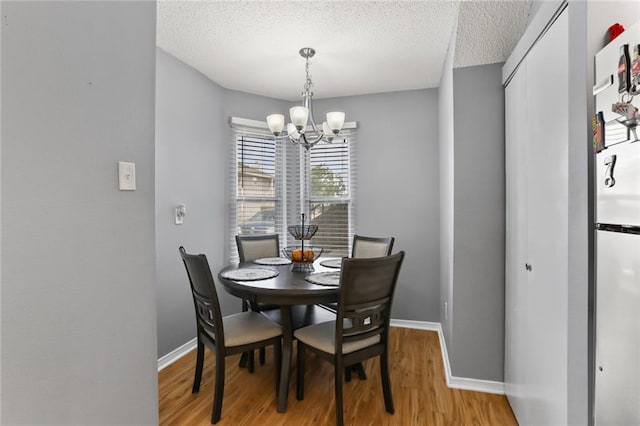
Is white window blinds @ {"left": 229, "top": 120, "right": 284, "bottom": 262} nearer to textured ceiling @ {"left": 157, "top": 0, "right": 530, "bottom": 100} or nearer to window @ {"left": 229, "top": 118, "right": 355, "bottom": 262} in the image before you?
window @ {"left": 229, "top": 118, "right": 355, "bottom": 262}

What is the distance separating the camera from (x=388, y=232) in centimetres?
347

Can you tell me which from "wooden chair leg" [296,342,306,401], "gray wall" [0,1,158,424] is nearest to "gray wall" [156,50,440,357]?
"wooden chair leg" [296,342,306,401]

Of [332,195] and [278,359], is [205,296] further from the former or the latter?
[332,195]

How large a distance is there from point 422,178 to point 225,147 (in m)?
2.08

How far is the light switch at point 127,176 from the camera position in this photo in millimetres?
1313

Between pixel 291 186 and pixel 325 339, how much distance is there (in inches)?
84.6

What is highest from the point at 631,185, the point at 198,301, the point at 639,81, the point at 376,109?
the point at 376,109

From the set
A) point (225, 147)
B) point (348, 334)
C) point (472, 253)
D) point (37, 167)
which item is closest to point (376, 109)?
point (225, 147)

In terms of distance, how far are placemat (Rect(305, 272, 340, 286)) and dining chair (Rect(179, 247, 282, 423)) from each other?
15.2 inches

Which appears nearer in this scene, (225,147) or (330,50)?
(330,50)

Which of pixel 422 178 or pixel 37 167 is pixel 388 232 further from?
pixel 37 167

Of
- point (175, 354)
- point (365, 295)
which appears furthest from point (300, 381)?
point (175, 354)

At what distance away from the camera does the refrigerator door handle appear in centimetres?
94

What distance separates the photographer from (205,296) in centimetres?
194
